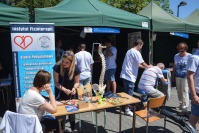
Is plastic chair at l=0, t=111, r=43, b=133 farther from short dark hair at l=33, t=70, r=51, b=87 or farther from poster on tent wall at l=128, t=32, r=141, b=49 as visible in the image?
poster on tent wall at l=128, t=32, r=141, b=49

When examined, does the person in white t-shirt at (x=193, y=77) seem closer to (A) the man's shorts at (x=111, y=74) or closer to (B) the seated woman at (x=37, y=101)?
(B) the seated woman at (x=37, y=101)

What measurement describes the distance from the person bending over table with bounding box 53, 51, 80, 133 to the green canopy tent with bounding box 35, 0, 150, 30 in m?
1.48

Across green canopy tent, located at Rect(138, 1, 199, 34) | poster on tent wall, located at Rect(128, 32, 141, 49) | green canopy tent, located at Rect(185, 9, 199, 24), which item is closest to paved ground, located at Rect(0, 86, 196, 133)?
green canopy tent, located at Rect(138, 1, 199, 34)

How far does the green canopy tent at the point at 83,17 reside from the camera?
4239mm

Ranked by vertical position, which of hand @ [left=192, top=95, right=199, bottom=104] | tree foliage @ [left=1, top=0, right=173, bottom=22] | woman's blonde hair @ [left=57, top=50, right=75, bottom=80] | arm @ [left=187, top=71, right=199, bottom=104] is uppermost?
tree foliage @ [left=1, top=0, right=173, bottom=22]

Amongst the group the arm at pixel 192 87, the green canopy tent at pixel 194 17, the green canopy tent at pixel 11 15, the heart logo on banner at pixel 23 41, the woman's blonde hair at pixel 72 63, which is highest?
the green canopy tent at pixel 194 17

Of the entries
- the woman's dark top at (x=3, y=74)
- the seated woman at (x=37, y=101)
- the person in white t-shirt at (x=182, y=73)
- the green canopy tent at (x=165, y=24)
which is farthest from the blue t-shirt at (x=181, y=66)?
the woman's dark top at (x=3, y=74)

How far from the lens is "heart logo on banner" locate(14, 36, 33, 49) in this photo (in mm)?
3786

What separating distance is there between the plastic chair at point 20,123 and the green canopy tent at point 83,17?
97.3 inches

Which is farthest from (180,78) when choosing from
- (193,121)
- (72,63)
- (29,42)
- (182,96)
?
(29,42)

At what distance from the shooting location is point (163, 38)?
28.6 ft

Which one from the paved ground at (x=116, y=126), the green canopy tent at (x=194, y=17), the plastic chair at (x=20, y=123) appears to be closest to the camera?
the plastic chair at (x=20, y=123)

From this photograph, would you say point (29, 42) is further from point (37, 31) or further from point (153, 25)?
point (153, 25)

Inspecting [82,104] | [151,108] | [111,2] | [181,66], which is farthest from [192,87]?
[111,2]
